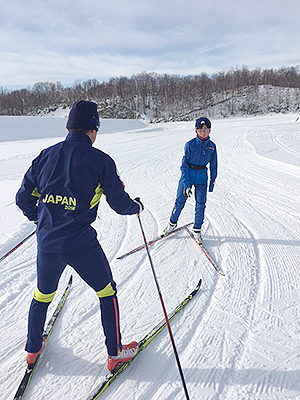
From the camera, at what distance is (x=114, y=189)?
5.84 feet

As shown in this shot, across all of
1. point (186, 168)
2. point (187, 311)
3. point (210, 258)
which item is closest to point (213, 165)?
point (186, 168)

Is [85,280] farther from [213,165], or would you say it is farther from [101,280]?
[213,165]

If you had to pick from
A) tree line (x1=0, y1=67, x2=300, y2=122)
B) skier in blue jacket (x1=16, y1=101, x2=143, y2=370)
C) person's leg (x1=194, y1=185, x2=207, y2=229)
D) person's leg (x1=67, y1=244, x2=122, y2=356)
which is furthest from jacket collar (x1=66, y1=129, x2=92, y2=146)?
tree line (x1=0, y1=67, x2=300, y2=122)

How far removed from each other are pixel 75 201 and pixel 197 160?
262cm

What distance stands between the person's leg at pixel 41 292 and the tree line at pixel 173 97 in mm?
54431

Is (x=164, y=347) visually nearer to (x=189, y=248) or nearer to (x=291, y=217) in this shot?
(x=189, y=248)

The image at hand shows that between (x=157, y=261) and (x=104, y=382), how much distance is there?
187cm

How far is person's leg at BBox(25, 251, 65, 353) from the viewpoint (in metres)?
1.77

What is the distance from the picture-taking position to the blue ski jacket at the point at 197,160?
389 cm

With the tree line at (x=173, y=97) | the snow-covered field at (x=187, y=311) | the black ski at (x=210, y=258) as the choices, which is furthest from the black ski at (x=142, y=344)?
the tree line at (x=173, y=97)

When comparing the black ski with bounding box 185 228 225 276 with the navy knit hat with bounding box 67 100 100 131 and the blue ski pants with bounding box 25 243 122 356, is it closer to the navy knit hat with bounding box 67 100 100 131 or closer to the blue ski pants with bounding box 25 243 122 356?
the blue ski pants with bounding box 25 243 122 356

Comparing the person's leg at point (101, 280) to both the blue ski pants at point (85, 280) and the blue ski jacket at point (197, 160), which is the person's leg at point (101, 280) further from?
the blue ski jacket at point (197, 160)

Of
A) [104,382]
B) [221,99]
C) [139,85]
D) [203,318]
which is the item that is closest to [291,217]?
[203,318]

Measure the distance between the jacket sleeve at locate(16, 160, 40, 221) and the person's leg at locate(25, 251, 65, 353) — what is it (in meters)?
0.39
